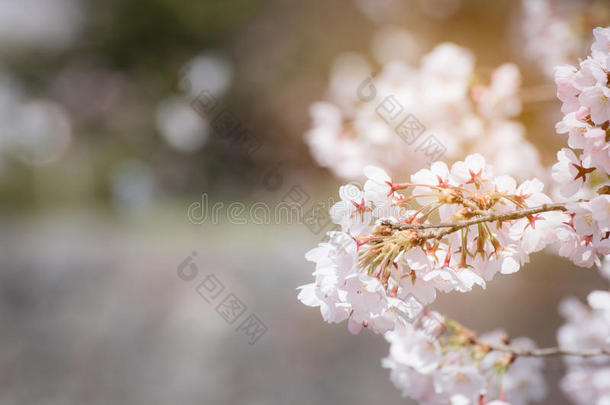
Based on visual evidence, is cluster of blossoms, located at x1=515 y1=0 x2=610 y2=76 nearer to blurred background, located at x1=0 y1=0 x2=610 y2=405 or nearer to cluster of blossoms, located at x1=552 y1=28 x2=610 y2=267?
blurred background, located at x1=0 y1=0 x2=610 y2=405

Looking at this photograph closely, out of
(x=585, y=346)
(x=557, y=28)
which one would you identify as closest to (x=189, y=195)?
(x=557, y=28)

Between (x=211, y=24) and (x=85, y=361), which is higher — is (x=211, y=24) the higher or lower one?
the higher one

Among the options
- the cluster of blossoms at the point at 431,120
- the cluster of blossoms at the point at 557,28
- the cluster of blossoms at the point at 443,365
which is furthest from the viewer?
the cluster of blossoms at the point at 557,28

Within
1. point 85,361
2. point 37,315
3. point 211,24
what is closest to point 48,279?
point 37,315

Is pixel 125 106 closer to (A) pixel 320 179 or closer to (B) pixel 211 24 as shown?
(B) pixel 211 24

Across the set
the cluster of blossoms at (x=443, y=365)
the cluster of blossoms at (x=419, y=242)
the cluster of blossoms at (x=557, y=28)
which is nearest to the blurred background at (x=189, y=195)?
the cluster of blossoms at (x=557, y=28)

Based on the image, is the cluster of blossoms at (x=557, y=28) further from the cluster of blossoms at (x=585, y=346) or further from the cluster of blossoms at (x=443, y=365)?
the cluster of blossoms at (x=443, y=365)
